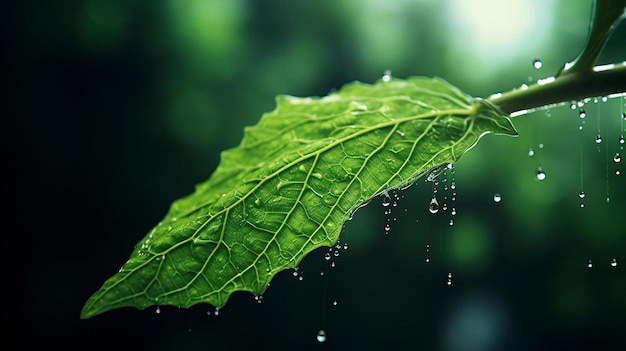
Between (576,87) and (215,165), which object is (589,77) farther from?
(215,165)

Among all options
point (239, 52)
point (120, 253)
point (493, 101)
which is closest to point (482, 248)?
point (239, 52)

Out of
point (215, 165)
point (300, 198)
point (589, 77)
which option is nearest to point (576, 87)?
point (589, 77)

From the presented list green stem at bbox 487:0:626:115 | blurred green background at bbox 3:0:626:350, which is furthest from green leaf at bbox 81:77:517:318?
blurred green background at bbox 3:0:626:350

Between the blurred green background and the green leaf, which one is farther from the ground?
the blurred green background

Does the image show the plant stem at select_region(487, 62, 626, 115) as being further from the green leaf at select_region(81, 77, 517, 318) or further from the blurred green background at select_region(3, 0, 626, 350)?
the blurred green background at select_region(3, 0, 626, 350)

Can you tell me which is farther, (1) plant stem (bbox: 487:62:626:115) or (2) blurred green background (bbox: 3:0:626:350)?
(2) blurred green background (bbox: 3:0:626:350)

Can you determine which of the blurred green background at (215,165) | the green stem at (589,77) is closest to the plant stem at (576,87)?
the green stem at (589,77)
